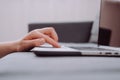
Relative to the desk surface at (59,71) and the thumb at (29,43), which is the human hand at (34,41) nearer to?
the thumb at (29,43)

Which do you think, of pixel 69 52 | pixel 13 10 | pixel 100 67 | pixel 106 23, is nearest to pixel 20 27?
pixel 13 10

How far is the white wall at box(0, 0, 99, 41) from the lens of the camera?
271 centimetres

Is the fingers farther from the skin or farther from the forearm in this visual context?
the forearm

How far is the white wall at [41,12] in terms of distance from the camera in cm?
271

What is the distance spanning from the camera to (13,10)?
9.02 ft

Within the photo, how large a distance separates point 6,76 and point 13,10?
7.86 feet

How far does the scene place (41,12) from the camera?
8.99 ft

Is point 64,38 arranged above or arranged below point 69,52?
below

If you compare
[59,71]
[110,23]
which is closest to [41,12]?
[110,23]

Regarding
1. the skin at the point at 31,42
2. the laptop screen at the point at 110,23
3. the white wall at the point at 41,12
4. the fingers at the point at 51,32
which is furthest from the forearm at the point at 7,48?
the white wall at the point at 41,12

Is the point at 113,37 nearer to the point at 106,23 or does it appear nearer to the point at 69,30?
the point at 106,23

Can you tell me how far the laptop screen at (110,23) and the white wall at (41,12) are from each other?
153cm

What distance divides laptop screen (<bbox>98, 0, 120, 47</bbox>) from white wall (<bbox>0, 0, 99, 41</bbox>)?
1534 millimetres

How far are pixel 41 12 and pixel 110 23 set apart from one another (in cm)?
176
